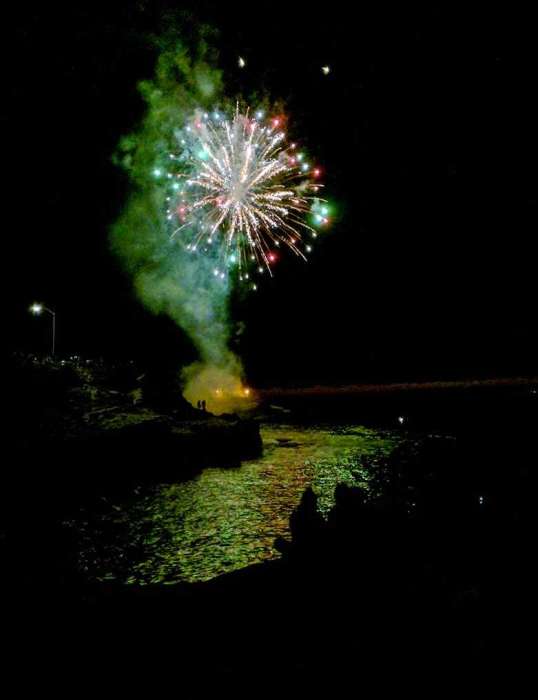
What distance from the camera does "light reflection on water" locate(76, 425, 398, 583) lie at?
1371cm

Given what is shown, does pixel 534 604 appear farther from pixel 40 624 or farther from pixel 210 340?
pixel 210 340

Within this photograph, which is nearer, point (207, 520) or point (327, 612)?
point (327, 612)

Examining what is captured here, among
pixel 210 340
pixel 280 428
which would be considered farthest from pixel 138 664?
pixel 210 340

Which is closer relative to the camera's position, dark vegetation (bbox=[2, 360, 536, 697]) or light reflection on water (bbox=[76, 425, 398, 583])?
dark vegetation (bbox=[2, 360, 536, 697])

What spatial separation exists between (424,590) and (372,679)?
138cm

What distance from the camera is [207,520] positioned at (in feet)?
57.9

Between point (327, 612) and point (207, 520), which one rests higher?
point (327, 612)

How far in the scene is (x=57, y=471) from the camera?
18.9 metres

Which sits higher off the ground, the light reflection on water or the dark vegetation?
the dark vegetation

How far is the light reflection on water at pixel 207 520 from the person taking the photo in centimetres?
1371

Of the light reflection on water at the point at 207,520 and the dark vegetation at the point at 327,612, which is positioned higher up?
the dark vegetation at the point at 327,612

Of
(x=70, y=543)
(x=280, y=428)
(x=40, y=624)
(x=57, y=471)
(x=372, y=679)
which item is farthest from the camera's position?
(x=280, y=428)

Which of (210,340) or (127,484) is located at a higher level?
(210,340)

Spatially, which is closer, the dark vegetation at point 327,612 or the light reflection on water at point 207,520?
the dark vegetation at point 327,612
